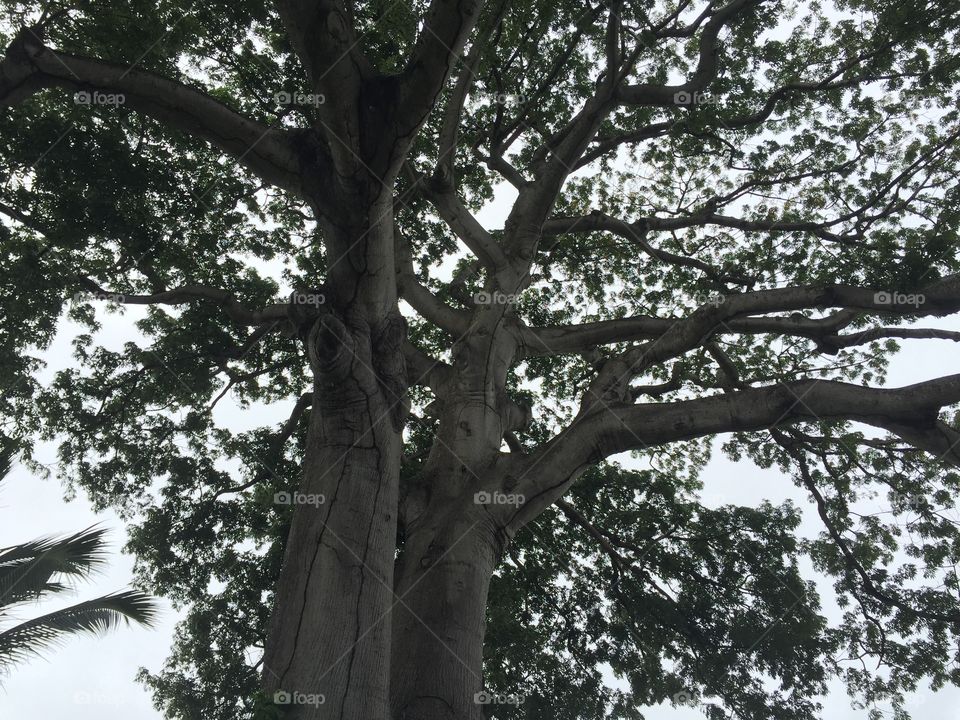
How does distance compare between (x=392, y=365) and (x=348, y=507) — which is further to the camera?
(x=392, y=365)

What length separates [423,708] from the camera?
382 centimetres

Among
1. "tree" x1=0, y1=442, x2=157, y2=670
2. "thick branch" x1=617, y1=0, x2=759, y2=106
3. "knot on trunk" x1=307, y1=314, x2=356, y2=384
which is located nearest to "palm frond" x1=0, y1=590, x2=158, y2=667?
"tree" x1=0, y1=442, x2=157, y2=670

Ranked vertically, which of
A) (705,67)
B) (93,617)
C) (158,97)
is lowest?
(93,617)

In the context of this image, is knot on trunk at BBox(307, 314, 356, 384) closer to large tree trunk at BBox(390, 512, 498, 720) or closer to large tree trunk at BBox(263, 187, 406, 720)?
large tree trunk at BBox(263, 187, 406, 720)

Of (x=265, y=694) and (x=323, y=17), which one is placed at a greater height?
(x=323, y=17)

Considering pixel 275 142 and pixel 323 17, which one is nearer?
pixel 323 17

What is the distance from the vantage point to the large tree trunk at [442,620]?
12.8 feet

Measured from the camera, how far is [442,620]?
4.26 m

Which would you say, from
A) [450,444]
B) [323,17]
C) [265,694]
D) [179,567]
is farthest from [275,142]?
[179,567]

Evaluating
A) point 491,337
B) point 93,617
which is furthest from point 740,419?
point 93,617

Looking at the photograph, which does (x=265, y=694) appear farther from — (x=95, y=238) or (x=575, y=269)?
(x=575, y=269)

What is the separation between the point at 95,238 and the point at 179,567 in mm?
3860

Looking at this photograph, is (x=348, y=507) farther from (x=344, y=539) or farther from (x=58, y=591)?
(x=58, y=591)

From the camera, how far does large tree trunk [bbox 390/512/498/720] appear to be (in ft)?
12.8
